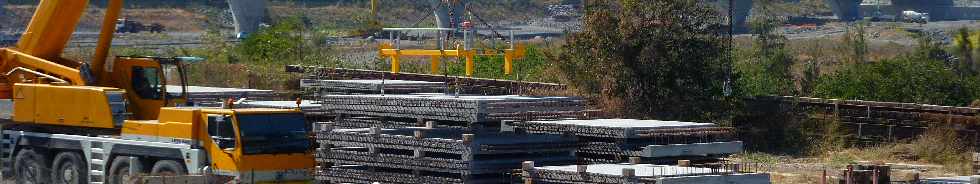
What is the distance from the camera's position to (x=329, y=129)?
21.7 m

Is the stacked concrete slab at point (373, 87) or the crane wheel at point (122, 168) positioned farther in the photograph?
the stacked concrete slab at point (373, 87)

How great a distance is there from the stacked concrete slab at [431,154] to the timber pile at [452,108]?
0.78 feet

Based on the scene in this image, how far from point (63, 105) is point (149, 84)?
1.27 meters

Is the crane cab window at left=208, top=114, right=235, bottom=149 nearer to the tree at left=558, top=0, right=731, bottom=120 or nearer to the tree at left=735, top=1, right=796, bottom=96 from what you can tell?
the tree at left=558, top=0, right=731, bottom=120

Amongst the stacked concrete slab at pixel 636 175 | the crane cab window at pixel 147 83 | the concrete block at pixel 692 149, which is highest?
the crane cab window at pixel 147 83

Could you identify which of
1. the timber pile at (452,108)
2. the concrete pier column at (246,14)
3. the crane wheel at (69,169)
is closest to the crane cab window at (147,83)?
the crane wheel at (69,169)

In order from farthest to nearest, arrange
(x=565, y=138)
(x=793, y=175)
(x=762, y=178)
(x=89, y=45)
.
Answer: (x=89, y=45)
(x=793, y=175)
(x=565, y=138)
(x=762, y=178)

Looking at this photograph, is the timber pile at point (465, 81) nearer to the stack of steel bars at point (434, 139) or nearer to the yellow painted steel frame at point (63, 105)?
the stack of steel bars at point (434, 139)

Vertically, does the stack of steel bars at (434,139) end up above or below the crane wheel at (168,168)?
above

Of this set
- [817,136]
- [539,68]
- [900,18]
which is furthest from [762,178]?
[900,18]

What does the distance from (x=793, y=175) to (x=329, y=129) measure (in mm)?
7049

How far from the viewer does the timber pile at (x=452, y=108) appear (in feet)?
68.8

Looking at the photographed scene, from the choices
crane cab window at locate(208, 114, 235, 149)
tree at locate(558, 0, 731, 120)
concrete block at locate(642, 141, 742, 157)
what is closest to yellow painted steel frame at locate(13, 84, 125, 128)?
crane cab window at locate(208, 114, 235, 149)

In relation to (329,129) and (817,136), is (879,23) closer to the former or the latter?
(817,136)
